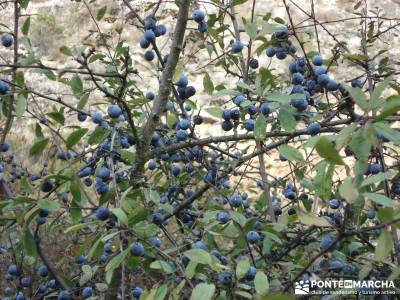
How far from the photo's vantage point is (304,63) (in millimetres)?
1530

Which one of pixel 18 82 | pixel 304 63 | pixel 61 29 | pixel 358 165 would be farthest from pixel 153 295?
pixel 61 29

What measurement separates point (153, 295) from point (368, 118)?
482 millimetres

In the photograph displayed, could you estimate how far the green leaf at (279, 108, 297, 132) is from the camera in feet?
3.98

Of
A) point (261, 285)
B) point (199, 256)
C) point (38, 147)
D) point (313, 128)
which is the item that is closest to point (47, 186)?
point (38, 147)

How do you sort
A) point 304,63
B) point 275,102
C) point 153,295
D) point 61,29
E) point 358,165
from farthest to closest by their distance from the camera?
1. point 61,29
2. point 304,63
3. point 275,102
4. point 153,295
5. point 358,165

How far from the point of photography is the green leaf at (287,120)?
3.98ft

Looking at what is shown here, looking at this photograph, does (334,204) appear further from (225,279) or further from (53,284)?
(53,284)

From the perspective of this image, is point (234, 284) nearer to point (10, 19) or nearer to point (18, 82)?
point (18, 82)

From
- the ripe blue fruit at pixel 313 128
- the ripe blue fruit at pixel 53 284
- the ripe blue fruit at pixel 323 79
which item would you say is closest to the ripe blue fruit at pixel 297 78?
the ripe blue fruit at pixel 323 79

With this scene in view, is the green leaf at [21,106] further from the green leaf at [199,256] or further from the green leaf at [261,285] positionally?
the green leaf at [261,285]

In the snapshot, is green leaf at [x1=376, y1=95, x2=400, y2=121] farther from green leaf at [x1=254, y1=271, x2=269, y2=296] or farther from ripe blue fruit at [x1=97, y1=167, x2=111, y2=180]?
ripe blue fruit at [x1=97, y1=167, x2=111, y2=180]

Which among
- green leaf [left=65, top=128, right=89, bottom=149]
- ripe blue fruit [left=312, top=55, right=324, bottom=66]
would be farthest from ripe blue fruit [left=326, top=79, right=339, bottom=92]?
green leaf [left=65, top=128, right=89, bottom=149]

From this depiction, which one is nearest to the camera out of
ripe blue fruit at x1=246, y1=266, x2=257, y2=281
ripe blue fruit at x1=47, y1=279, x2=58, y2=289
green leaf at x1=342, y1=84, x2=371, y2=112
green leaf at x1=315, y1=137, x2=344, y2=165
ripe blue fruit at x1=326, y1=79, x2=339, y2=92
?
green leaf at x1=315, y1=137, x2=344, y2=165

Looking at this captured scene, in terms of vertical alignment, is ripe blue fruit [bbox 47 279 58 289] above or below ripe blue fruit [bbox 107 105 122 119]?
below
